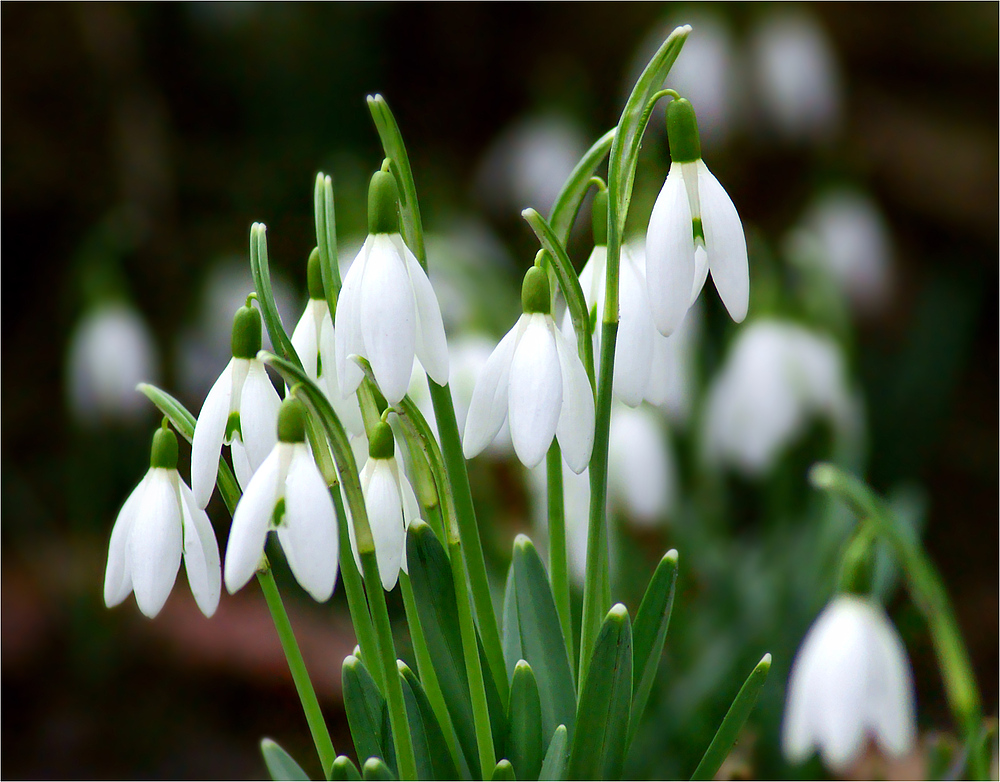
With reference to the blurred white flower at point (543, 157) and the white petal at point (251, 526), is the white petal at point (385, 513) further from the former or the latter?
the blurred white flower at point (543, 157)

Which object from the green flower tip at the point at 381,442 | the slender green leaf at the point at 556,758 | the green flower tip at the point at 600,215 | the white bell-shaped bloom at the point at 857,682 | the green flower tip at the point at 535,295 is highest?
the green flower tip at the point at 600,215

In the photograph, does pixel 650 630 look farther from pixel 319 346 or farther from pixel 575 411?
pixel 319 346

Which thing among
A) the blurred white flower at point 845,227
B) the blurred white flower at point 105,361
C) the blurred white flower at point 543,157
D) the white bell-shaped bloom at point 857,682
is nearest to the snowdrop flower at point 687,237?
the white bell-shaped bloom at point 857,682

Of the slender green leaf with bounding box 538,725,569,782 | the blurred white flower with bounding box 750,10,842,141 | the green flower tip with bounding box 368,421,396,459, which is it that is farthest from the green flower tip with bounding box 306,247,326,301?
the blurred white flower with bounding box 750,10,842,141

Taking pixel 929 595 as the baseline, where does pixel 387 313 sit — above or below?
above

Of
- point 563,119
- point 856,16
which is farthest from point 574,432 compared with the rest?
point 856,16

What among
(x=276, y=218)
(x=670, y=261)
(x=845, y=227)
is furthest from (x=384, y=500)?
(x=276, y=218)

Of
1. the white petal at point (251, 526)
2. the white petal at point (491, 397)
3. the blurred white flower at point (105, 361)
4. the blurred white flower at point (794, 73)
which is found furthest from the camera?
the blurred white flower at point (794, 73)

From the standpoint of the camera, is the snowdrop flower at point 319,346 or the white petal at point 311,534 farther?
the snowdrop flower at point 319,346
